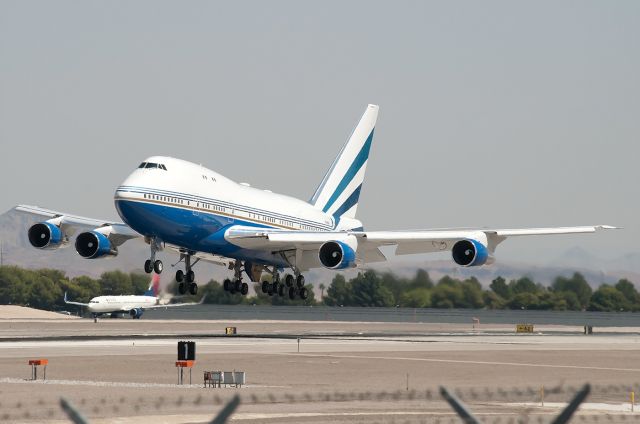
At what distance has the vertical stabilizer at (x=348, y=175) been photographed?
9350 centimetres

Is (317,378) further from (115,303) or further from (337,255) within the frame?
(115,303)

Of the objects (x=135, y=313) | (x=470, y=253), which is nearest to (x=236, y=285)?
(x=470, y=253)

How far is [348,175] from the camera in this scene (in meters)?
98.3

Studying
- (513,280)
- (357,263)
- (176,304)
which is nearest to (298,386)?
(357,263)

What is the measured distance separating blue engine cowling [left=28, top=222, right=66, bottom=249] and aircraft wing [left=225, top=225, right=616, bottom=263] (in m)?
14.5

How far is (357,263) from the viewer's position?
278ft

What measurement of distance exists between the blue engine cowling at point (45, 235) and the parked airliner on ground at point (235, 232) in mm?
69

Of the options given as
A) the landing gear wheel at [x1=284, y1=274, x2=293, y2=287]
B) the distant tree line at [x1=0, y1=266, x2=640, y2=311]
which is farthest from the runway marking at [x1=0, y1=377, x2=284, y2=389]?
the distant tree line at [x1=0, y1=266, x2=640, y2=311]

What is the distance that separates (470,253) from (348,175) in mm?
22160

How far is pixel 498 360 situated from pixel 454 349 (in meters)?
9.79

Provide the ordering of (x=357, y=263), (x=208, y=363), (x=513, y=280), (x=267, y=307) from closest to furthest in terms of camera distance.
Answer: (x=208, y=363) < (x=357, y=263) < (x=513, y=280) < (x=267, y=307)

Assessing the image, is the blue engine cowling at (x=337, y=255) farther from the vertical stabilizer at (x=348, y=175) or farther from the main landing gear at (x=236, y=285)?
the vertical stabilizer at (x=348, y=175)

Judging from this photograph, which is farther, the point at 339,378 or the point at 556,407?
the point at 339,378

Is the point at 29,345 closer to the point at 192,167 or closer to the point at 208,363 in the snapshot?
the point at 192,167
